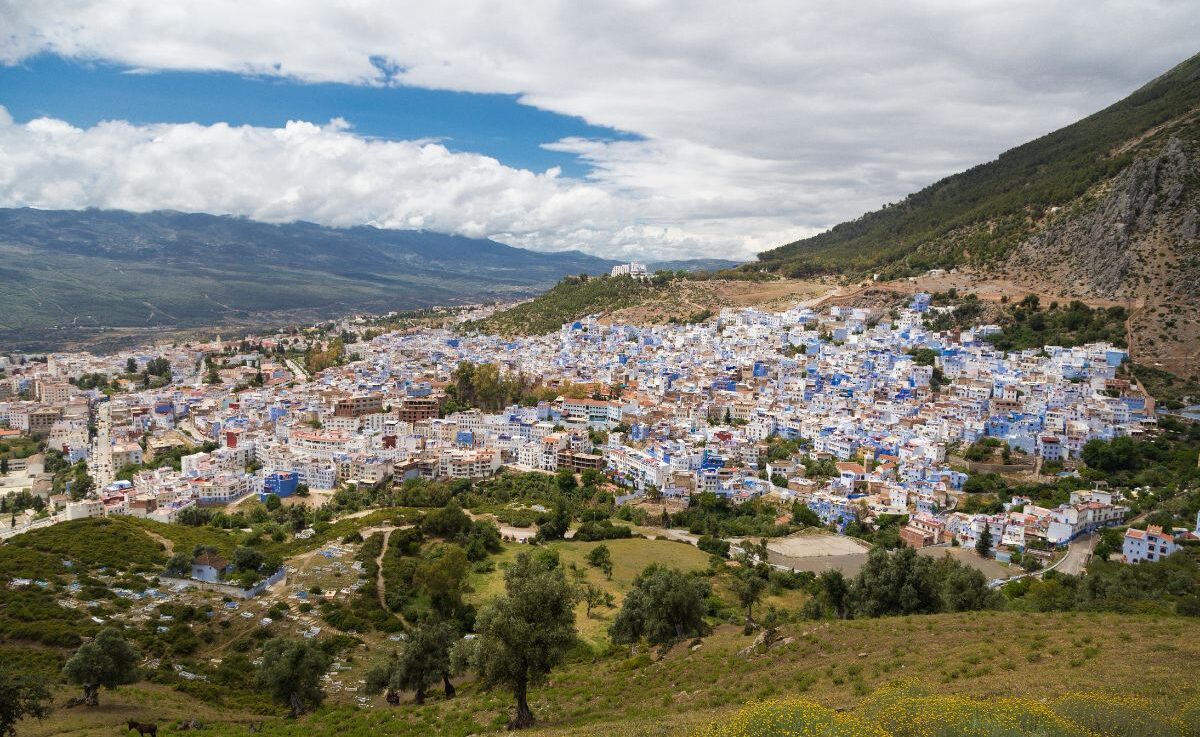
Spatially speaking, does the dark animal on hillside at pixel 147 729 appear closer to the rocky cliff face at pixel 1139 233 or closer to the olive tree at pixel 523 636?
the olive tree at pixel 523 636

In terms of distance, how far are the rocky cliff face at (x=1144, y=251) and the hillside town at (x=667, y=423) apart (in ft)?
15.0

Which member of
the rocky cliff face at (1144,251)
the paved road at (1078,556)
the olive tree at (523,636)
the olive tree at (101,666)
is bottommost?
the paved road at (1078,556)

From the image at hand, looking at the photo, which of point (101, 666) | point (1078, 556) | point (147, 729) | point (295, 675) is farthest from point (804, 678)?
point (1078, 556)

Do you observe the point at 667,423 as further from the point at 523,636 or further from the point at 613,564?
the point at 523,636

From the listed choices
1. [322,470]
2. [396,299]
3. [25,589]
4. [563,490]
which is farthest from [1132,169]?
[396,299]

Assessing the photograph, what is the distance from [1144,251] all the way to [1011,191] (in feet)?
69.7

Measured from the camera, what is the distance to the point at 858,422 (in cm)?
3972

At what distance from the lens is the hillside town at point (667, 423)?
32.7 meters

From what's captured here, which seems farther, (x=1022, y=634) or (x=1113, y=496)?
(x=1113, y=496)

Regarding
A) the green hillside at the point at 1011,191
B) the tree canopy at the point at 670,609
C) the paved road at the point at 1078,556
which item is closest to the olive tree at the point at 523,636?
the tree canopy at the point at 670,609

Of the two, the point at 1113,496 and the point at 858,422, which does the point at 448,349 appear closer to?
the point at 858,422

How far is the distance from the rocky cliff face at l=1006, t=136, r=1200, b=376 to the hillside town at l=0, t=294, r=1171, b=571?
4.56m

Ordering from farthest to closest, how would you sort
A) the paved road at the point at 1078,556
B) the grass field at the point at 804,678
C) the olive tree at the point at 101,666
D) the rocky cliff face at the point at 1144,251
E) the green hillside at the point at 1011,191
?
1. the green hillside at the point at 1011,191
2. the rocky cliff face at the point at 1144,251
3. the paved road at the point at 1078,556
4. the olive tree at the point at 101,666
5. the grass field at the point at 804,678

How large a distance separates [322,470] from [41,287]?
134682 millimetres
